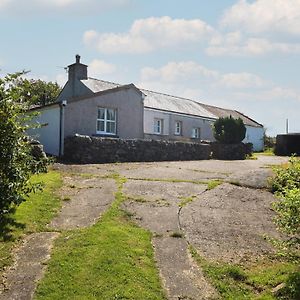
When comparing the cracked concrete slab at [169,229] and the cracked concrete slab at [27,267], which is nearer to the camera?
the cracked concrete slab at [27,267]

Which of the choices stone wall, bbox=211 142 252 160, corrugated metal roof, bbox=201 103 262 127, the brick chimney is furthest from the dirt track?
corrugated metal roof, bbox=201 103 262 127

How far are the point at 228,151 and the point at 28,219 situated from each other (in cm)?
2045

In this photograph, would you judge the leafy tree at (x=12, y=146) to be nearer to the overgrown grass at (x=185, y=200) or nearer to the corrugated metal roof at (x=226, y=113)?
the overgrown grass at (x=185, y=200)

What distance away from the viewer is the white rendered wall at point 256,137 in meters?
43.8

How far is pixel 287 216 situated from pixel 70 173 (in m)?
10.5

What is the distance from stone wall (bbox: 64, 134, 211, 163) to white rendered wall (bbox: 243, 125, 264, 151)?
65.1ft

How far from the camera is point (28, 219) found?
8.68m

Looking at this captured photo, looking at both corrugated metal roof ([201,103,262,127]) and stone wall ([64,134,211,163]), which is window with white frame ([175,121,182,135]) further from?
stone wall ([64,134,211,163])

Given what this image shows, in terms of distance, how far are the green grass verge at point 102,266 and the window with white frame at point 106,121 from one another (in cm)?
1607

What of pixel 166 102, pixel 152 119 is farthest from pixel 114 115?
pixel 166 102

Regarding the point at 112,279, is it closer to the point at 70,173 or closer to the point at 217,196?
the point at 217,196

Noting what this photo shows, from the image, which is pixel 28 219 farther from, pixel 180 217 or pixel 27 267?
pixel 180 217

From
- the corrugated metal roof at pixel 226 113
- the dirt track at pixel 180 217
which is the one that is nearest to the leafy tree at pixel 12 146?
the dirt track at pixel 180 217

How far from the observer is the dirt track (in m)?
6.38
